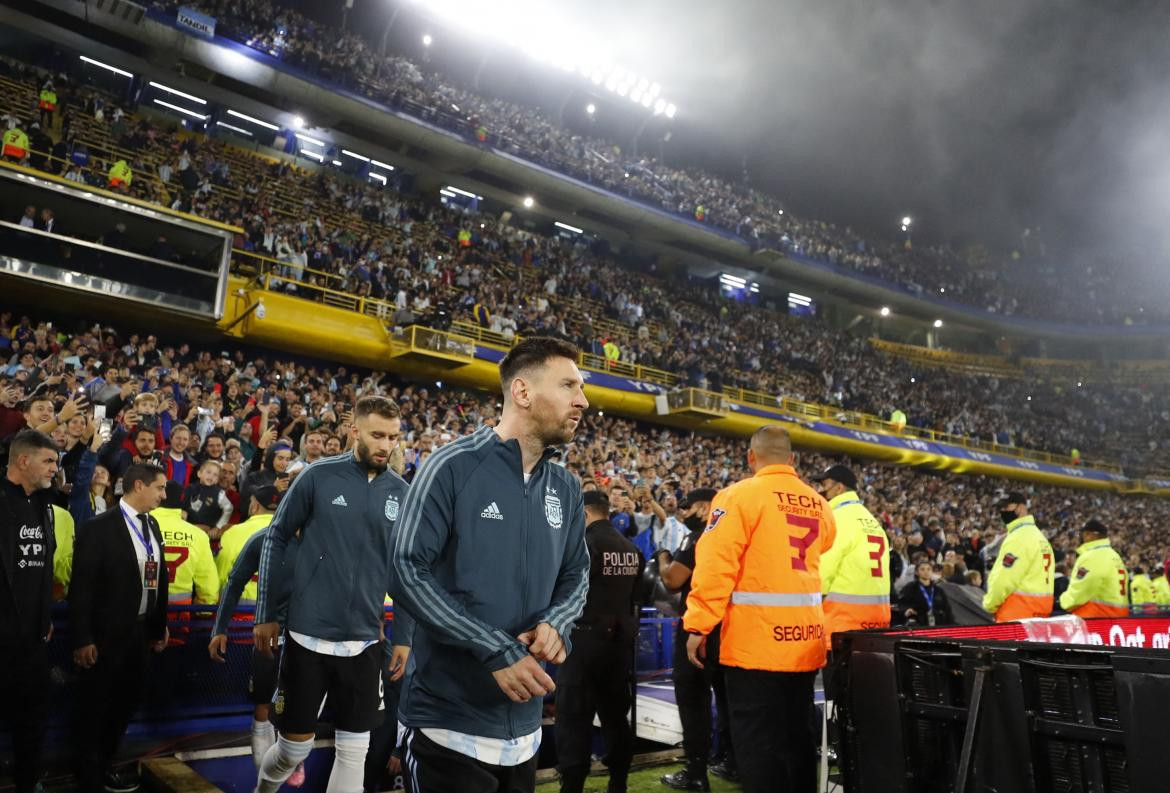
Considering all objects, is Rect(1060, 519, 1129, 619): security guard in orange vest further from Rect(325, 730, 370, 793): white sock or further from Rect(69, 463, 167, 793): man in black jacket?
Rect(69, 463, 167, 793): man in black jacket

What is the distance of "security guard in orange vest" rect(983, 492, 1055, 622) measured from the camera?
567cm

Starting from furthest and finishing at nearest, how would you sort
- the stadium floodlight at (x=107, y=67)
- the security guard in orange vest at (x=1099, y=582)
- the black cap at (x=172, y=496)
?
the stadium floodlight at (x=107, y=67) → the security guard in orange vest at (x=1099, y=582) → the black cap at (x=172, y=496)

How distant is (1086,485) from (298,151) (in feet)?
114

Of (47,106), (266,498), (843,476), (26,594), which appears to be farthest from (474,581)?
(47,106)

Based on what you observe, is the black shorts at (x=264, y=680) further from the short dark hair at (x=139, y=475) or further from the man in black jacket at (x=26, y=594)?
the short dark hair at (x=139, y=475)

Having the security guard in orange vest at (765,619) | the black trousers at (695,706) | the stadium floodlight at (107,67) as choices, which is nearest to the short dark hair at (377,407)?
the security guard in orange vest at (765,619)

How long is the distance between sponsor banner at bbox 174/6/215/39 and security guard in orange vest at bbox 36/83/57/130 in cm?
387

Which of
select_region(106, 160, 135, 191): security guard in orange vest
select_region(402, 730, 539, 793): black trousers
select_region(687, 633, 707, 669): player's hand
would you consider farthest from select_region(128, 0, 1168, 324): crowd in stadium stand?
select_region(402, 730, 539, 793): black trousers

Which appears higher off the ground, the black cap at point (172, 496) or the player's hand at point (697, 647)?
the black cap at point (172, 496)

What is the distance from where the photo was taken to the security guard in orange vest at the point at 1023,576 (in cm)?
567

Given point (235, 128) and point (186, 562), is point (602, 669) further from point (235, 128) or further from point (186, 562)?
point (235, 128)

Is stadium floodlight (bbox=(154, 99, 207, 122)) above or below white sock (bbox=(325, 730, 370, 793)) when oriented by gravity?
above

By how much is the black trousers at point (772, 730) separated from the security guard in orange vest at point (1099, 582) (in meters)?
4.77

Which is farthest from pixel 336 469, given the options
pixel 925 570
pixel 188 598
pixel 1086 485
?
pixel 1086 485
